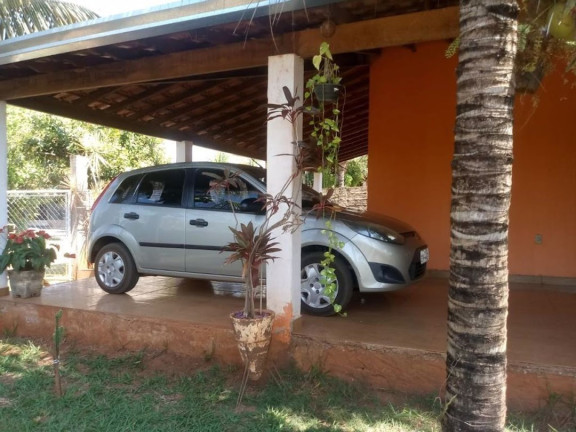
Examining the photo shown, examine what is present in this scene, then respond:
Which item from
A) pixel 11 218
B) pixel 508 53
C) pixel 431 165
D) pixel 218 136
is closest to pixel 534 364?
pixel 508 53

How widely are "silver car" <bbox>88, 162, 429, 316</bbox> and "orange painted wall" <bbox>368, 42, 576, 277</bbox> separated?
1914mm

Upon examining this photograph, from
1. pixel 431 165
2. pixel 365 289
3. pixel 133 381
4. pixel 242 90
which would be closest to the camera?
pixel 133 381

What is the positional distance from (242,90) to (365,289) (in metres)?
4.44

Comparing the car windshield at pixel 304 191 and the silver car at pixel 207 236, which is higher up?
the car windshield at pixel 304 191

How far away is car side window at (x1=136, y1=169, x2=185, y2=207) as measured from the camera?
610 cm

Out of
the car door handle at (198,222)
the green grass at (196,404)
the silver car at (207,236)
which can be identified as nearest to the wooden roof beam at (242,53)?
the silver car at (207,236)

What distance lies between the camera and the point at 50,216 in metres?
10.9

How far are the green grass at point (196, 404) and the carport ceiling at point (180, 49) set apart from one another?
120 inches

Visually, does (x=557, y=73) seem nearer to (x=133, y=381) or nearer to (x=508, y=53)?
(x=508, y=53)

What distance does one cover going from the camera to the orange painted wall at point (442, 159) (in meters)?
6.77

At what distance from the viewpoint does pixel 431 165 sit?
7.49 metres

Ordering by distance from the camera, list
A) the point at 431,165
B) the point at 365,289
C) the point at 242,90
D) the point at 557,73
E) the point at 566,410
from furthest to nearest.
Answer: the point at 242,90, the point at 431,165, the point at 557,73, the point at 365,289, the point at 566,410

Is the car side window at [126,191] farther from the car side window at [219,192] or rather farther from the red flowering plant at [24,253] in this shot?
the red flowering plant at [24,253]

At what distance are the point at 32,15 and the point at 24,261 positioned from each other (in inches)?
265
